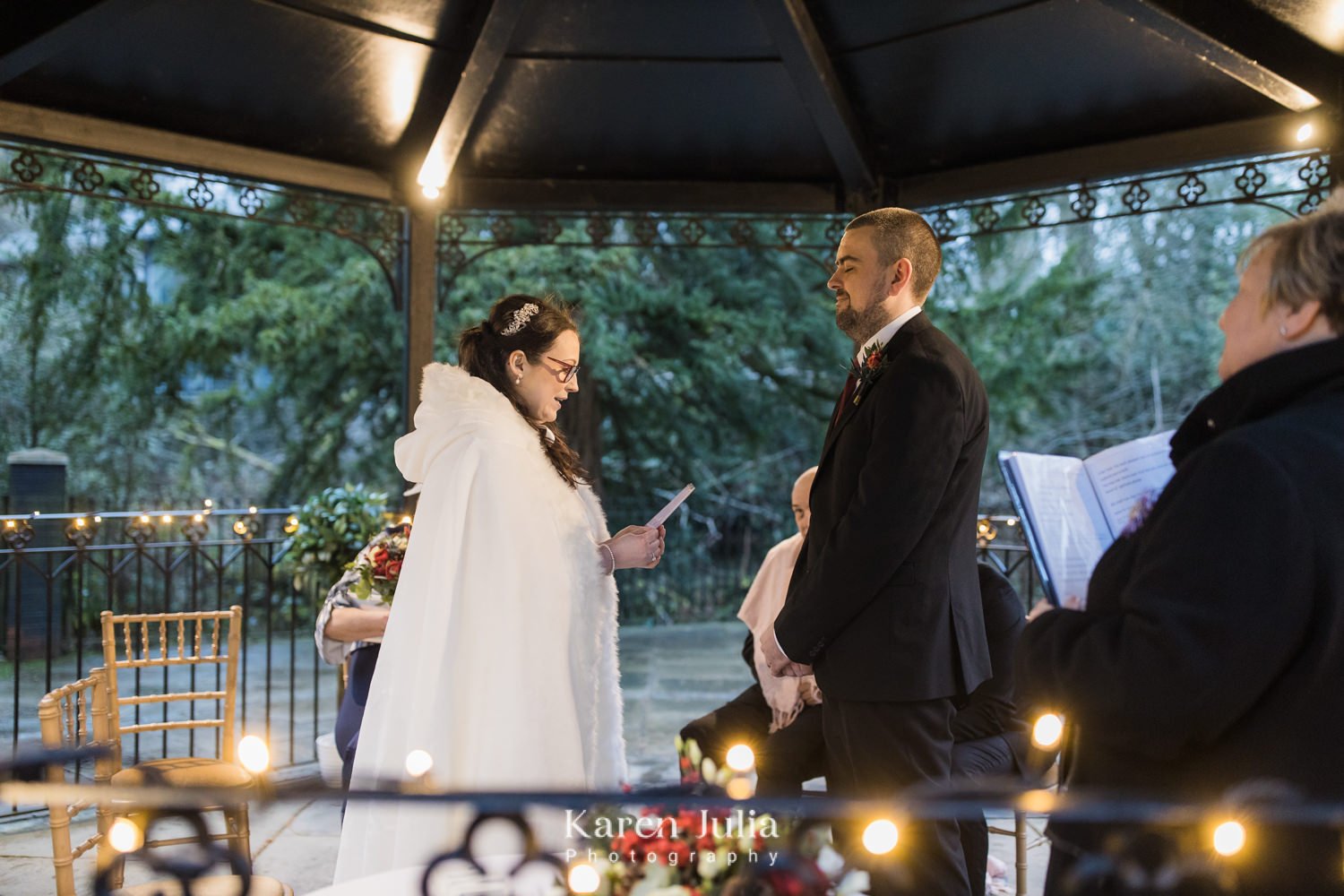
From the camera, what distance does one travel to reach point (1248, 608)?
1.59 metres

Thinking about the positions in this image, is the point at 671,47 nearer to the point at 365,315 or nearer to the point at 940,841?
the point at 940,841

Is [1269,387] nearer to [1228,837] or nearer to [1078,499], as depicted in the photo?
[1078,499]

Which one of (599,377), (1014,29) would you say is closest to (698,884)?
(1014,29)

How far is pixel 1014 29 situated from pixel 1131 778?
142 inches

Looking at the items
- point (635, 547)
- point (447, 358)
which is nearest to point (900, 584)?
point (635, 547)

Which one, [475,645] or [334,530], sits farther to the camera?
[334,530]

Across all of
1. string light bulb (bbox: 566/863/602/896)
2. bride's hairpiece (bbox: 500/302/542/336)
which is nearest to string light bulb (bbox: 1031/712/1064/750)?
bride's hairpiece (bbox: 500/302/542/336)

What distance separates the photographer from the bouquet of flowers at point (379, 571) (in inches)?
152

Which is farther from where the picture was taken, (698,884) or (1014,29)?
(1014,29)

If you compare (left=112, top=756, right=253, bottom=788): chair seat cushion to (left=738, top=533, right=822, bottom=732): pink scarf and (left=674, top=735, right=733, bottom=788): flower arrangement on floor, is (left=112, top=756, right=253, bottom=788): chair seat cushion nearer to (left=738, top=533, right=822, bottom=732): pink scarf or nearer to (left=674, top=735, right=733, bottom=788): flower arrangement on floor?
(left=738, top=533, right=822, bottom=732): pink scarf

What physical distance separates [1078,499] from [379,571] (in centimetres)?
252

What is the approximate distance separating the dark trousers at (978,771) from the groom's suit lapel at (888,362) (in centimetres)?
130

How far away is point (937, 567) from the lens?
3.05 meters

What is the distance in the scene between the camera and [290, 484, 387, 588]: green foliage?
5.56 metres
